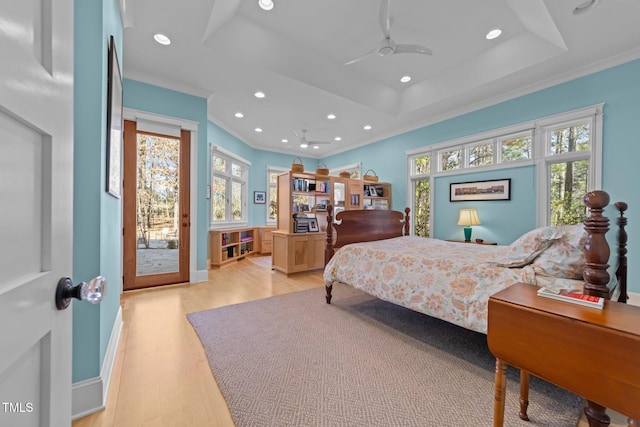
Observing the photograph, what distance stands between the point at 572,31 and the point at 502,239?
2771 millimetres

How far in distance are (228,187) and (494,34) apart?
540cm

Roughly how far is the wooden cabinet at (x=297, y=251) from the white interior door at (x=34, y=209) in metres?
3.81

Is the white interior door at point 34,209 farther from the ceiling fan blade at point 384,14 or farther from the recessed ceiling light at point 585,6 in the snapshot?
the recessed ceiling light at point 585,6

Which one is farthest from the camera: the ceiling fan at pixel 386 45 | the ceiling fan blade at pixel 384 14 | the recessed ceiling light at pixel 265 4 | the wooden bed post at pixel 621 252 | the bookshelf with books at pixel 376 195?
the bookshelf with books at pixel 376 195

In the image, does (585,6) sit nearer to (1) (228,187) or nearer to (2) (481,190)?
(2) (481,190)

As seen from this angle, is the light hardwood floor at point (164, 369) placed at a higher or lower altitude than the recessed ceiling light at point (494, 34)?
lower

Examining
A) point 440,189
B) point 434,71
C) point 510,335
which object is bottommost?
point 510,335

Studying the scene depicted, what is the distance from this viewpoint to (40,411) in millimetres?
536

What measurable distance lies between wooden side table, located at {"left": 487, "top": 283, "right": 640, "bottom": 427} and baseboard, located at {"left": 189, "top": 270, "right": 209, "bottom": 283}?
3.79 metres

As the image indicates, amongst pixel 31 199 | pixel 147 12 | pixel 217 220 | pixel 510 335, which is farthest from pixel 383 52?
pixel 217 220

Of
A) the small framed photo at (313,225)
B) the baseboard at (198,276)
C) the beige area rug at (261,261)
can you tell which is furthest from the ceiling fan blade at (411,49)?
the beige area rug at (261,261)

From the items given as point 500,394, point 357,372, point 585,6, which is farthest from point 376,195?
point 500,394

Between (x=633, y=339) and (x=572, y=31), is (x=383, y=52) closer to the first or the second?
(x=572, y=31)

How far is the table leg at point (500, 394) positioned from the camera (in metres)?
1.20
